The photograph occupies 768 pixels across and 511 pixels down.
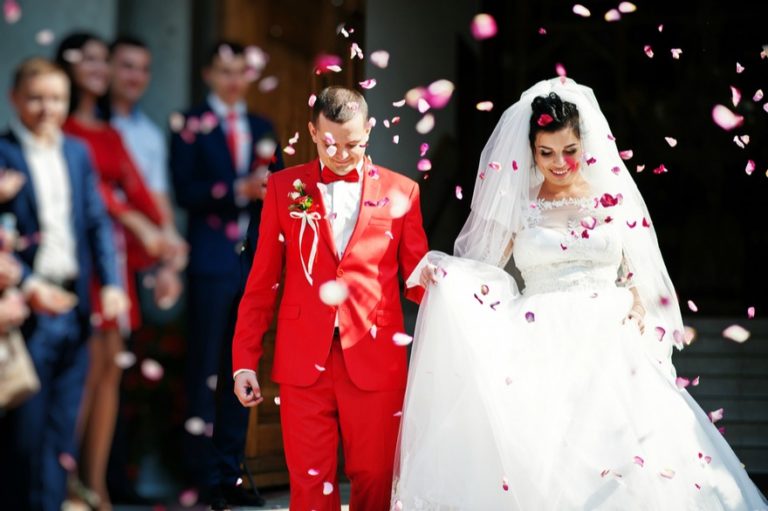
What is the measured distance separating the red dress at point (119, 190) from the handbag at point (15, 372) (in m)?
0.27

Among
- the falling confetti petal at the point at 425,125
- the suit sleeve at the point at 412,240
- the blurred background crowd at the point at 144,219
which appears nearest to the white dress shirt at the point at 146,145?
the blurred background crowd at the point at 144,219

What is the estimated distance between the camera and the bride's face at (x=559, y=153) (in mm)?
4254

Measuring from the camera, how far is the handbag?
391 cm

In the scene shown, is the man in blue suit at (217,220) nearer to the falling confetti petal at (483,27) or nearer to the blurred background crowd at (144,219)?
the blurred background crowd at (144,219)

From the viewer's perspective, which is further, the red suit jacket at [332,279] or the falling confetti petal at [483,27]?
the falling confetti petal at [483,27]

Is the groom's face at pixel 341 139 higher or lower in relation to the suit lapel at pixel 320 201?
higher

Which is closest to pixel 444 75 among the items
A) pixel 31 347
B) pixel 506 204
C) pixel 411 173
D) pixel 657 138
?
pixel 411 173

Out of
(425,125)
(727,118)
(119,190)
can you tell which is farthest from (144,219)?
(425,125)

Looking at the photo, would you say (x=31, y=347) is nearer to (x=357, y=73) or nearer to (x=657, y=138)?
(x=357, y=73)

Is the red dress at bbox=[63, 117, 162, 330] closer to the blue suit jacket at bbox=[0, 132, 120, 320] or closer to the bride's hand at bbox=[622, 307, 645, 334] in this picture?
the blue suit jacket at bbox=[0, 132, 120, 320]

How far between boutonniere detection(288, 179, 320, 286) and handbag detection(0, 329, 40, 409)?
3.18 ft

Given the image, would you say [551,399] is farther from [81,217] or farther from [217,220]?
[81,217]

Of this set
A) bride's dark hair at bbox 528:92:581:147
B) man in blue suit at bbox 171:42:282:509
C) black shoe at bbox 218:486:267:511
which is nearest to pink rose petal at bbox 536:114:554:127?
bride's dark hair at bbox 528:92:581:147

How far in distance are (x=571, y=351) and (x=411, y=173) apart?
4239mm
